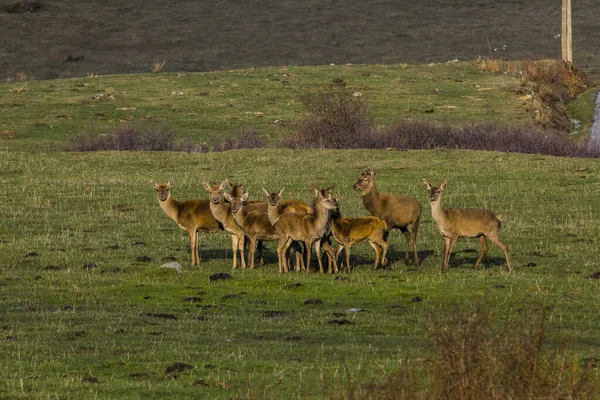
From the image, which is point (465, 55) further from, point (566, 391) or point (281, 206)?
point (566, 391)

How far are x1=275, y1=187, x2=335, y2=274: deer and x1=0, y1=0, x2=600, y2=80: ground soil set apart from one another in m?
61.7

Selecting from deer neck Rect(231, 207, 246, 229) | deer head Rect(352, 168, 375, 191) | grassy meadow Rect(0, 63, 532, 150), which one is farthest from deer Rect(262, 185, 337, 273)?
grassy meadow Rect(0, 63, 532, 150)

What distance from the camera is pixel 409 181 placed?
1332 inches

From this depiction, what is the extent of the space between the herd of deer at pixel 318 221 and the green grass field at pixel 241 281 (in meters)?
0.56

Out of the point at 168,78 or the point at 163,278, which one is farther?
the point at 168,78

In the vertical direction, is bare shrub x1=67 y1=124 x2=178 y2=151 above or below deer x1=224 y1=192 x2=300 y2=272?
below

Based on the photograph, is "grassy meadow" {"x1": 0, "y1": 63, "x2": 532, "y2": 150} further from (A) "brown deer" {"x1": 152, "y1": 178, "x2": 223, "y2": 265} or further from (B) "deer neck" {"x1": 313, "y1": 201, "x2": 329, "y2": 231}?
(B) "deer neck" {"x1": 313, "y1": 201, "x2": 329, "y2": 231}

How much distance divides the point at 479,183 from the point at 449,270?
13.4 meters

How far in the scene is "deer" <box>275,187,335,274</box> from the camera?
19297 millimetres

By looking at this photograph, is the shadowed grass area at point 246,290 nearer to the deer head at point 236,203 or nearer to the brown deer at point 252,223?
the brown deer at point 252,223

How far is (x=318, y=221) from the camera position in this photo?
1942 centimetres

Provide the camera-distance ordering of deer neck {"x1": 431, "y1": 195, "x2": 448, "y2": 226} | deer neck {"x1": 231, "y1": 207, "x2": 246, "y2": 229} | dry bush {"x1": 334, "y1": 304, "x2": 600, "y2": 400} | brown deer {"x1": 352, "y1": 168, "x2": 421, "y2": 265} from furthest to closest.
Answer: brown deer {"x1": 352, "y1": 168, "x2": 421, "y2": 265}
deer neck {"x1": 231, "y1": 207, "x2": 246, "y2": 229}
deer neck {"x1": 431, "y1": 195, "x2": 448, "y2": 226}
dry bush {"x1": 334, "y1": 304, "x2": 600, "y2": 400}

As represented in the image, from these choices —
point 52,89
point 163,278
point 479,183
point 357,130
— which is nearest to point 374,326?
point 163,278

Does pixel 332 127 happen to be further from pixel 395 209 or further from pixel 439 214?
pixel 439 214
